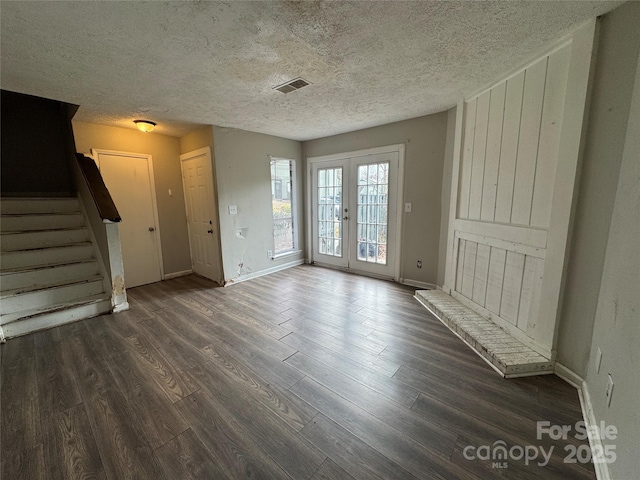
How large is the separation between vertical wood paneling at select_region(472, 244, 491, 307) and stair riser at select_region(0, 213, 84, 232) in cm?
533

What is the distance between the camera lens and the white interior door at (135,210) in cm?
371

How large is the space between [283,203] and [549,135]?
389cm

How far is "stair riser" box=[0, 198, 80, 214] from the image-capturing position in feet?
10.9

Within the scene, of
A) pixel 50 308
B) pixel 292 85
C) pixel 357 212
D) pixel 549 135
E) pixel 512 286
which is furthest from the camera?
pixel 357 212

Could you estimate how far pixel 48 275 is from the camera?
2936 mm

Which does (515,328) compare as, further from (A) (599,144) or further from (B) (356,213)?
(B) (356,213)

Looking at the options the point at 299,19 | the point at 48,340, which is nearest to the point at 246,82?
the point at 299,19

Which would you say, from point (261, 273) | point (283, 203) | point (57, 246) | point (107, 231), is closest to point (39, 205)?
point (57, 246)

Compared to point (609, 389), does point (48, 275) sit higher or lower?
higher

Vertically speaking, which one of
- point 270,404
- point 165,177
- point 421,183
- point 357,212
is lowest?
point 270,404

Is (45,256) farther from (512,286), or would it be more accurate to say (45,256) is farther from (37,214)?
(512,286)

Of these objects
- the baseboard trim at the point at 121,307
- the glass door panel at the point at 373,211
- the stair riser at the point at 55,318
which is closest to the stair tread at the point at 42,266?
the stair riser at the point at 55,318

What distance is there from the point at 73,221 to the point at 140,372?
2.97 m

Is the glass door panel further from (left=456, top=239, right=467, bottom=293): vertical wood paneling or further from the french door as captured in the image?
(left=456, top=239, right=467, bottom=293): vertical wood paneling
